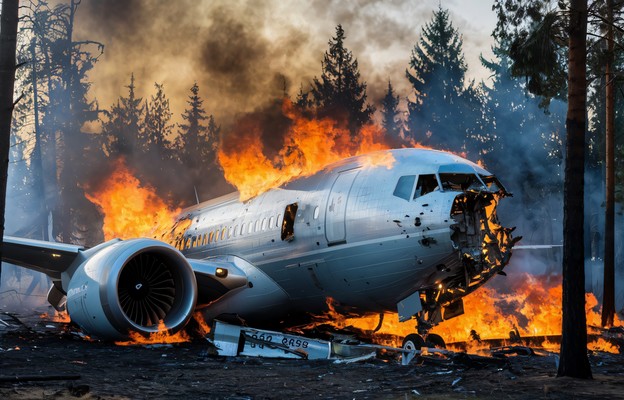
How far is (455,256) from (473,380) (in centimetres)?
241

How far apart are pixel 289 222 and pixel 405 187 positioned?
3.22 m

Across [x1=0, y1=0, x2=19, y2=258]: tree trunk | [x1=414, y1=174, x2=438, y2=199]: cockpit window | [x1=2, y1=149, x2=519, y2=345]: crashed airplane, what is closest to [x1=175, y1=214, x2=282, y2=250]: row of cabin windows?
[x1=2, y1=149, x2=519, y2=345]: crashed airplane

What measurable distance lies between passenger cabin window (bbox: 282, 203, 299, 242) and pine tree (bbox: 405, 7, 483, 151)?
31047 mm

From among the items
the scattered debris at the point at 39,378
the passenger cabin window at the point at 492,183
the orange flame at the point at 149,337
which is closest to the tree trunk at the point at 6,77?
the scattered debris at the point at 39,378

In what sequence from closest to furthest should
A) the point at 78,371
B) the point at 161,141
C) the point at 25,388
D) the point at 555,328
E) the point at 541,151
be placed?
1. the point at 25,388
2. the point at 78,371
3. the point at 555,328
4. the point at 541,151
5. the point at 161,141

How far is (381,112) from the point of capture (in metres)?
49.9

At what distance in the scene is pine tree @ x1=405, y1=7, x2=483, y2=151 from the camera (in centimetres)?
4500

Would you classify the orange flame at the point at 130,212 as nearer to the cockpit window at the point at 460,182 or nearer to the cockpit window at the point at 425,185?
the cockpit window at the point at 425,185

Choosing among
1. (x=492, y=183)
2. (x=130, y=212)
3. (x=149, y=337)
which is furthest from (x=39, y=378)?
(x=130, y=212)

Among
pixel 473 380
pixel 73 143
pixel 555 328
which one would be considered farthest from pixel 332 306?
pixel 73 143

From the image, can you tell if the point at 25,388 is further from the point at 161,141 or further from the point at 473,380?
the point at 161,141

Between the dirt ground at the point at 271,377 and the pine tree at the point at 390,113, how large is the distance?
36.7 metres

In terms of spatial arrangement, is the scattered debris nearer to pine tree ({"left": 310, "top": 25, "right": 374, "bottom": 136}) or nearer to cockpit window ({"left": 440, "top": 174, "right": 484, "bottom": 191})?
cockpit window ({"left": 440, "top": 174, "right": 484, "bottom": 191})

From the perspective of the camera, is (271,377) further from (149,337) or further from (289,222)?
(289,222)
